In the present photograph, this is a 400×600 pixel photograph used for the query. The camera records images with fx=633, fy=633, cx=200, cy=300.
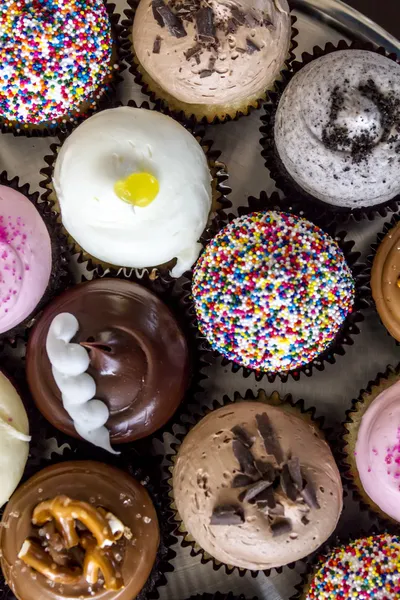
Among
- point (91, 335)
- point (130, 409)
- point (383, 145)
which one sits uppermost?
point (383, 145)

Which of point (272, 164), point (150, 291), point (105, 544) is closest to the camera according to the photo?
point (105, 544)

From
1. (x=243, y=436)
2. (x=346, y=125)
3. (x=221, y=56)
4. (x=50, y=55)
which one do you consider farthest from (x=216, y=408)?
(x=50, y=55)

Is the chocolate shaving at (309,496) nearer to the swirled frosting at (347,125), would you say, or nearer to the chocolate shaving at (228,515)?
the chocolate shaving at (228,515)

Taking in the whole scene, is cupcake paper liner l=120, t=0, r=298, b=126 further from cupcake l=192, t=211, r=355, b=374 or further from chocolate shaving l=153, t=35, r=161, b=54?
Answer: cupcake l=192, t=211, r=355, b=374

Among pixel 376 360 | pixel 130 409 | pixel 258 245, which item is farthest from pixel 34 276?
pixel 376 360

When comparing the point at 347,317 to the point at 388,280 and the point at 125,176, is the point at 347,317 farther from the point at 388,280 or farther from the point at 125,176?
the point at 125,176

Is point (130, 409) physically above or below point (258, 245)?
below

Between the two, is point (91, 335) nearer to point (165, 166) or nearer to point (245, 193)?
point (165, 166)
